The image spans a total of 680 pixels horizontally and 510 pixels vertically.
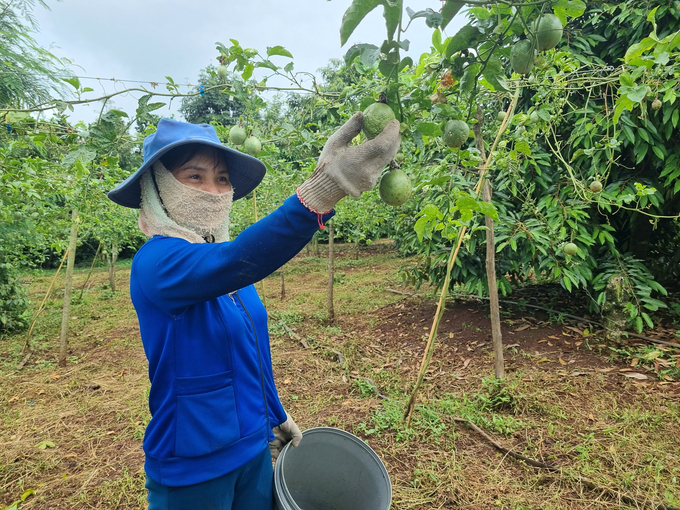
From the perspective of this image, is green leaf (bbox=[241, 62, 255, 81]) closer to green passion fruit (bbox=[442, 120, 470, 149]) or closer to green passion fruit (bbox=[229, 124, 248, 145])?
green passion fruit (bbox=[229, 124, 248, 145])

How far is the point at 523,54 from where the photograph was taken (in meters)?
1.07

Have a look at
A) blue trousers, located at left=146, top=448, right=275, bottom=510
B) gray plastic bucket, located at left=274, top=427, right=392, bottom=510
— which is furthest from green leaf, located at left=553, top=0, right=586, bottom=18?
blue trousers, located at left=146, top=448, right=275, bottom=510

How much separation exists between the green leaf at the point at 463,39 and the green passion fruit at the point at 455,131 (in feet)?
0.60

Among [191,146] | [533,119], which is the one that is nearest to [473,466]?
[533,119]

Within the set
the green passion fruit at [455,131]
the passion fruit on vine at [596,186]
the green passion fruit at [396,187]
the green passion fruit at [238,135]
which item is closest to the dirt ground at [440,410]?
the passion fruit on vine at [596,186]

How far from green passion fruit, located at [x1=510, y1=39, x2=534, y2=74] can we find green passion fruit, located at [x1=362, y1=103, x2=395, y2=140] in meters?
0.43

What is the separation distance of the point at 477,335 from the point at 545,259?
4.00ft

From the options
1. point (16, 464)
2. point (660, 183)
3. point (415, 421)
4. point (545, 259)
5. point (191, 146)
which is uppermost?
point (660, 183)

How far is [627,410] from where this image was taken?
290 cm

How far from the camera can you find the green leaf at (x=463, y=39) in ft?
3.19

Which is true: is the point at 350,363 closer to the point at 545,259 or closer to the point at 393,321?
the point at 393,321

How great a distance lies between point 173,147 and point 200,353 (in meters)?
0.67

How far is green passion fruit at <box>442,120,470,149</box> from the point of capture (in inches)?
43.7

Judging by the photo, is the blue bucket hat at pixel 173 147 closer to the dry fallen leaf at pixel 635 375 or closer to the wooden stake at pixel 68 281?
the wooden stake at pixel 68 281
